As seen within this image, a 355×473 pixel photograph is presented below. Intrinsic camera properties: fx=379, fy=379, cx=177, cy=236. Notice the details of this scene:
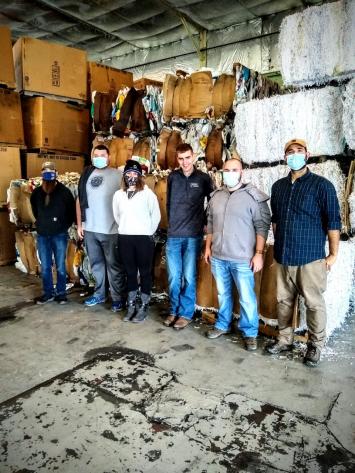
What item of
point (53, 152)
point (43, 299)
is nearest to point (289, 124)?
point (43, 299)

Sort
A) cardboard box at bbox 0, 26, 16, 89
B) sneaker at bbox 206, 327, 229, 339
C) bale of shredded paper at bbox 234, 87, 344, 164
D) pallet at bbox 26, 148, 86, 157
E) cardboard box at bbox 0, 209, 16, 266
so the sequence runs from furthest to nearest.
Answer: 1. pallet at bbox 26, 148, 86, 157
2. cardboard box at bbox 0, 209, 16, 266
3. cardboard box at bbox 0, 26, 16, 89
4. sneaker at bbox 206, 327, 229, 339
5. bale of shredded paper at bbox 234, 87, 344, 164

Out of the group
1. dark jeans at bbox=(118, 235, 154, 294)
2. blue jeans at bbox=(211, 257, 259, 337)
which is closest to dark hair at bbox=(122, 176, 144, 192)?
dark jeans at bbox=(118, 235, 154, 294)

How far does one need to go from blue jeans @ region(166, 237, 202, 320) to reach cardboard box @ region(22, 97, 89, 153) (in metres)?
3.87

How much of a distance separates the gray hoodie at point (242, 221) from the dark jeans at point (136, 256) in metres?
0.87

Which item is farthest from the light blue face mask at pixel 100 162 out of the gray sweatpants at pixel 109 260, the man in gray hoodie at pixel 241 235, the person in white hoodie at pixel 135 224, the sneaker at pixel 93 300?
the sneaker at pixel 93 300

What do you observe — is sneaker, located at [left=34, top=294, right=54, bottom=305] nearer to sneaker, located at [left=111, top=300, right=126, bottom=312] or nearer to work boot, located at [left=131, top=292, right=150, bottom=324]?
sneaker, located at [left=111, top=300, right=126, bottom=312]

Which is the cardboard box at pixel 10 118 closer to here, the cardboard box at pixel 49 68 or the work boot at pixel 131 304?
the cardboard box at pixel 49 68

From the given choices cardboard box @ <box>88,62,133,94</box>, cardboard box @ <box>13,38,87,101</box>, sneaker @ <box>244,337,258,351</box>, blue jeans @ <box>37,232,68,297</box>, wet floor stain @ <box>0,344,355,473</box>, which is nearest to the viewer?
wet floor stain @ <box>0,344,355,473</box>

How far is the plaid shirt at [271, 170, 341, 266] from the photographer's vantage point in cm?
277

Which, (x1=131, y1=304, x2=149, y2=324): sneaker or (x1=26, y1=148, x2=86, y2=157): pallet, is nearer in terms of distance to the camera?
(x1=131, y1=304, x2=149, y2=324): sneaker

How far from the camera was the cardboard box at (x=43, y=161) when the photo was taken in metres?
6.64

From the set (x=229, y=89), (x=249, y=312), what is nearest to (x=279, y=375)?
(x=249, y=312)

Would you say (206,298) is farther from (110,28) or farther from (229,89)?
(110,28)

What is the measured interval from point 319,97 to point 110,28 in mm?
6742
